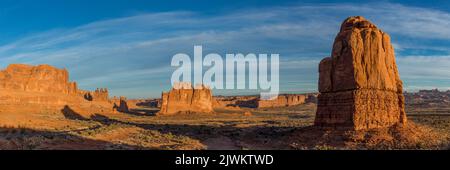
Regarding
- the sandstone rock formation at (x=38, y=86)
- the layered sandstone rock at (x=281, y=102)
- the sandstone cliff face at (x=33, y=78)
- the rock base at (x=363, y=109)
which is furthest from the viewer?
the layered sandstone rock at (x=281, y=102)

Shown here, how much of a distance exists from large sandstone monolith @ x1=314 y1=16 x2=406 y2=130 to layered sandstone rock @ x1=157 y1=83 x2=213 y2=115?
217 ft

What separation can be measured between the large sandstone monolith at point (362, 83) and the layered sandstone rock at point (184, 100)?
66.2 meters

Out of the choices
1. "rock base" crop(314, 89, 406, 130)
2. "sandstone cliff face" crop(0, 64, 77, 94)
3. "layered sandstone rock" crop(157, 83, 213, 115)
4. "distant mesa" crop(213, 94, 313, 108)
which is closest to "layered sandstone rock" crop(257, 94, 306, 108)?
"distant mesa" crop(213, 94, 313, 108)

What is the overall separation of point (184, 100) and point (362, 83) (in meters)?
71.9

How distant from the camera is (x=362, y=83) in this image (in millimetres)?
24422

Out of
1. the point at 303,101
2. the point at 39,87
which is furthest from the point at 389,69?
the point at 303,101

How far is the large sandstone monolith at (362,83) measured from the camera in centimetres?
2428

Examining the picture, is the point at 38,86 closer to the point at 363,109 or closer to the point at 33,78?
the point at 33,78

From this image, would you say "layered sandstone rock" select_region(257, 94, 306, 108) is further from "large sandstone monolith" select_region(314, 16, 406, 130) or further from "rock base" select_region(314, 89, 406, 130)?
"rock base" select_region(314, 89, 406, 130)

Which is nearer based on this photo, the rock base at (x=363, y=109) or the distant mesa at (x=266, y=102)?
the rock base at (x=363, y=109)

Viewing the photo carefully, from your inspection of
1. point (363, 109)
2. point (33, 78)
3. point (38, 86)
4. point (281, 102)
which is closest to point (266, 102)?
point (281, 102)

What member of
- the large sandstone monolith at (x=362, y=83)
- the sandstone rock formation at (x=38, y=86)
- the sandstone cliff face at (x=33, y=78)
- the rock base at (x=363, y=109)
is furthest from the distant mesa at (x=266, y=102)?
the rock base at (x=363, y=109)

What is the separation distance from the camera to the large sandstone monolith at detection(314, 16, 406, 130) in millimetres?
24281

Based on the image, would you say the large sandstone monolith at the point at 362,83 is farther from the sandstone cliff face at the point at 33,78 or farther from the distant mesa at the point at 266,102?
the distant mesa at the point at 266,102
